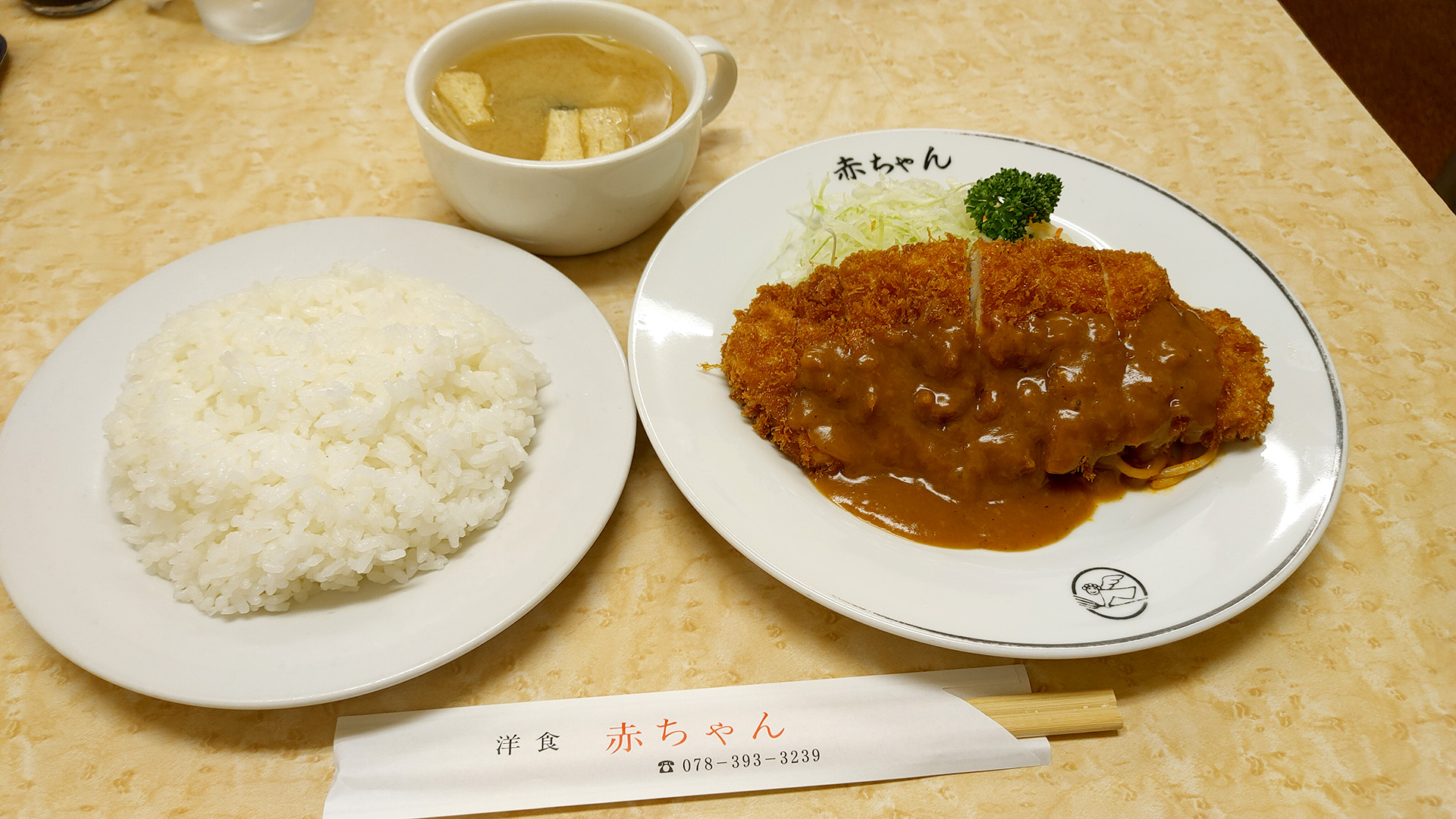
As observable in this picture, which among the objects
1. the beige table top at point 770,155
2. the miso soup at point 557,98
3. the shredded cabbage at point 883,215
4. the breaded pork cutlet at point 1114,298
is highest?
the miso soup at point 557,98

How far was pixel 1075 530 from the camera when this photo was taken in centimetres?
175

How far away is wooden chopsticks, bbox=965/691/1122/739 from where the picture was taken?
1.49m

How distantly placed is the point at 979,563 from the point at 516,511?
89 cm

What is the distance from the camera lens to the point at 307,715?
1528 mm

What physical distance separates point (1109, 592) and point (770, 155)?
169cm

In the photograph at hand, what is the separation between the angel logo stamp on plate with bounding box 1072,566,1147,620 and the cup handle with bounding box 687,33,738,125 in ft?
4.73

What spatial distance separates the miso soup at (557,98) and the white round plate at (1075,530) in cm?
29

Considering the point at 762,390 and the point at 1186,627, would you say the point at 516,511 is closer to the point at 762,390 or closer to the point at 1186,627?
the point at 762,390

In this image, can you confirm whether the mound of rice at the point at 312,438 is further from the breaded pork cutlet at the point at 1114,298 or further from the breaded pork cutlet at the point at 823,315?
the breaded pork cutlet at the point at 1114,298

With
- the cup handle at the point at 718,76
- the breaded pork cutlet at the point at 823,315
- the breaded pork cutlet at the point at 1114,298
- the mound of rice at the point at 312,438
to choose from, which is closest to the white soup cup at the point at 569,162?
the cup handle at the point at 718,76

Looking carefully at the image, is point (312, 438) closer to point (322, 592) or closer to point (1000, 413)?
point (322, 592)

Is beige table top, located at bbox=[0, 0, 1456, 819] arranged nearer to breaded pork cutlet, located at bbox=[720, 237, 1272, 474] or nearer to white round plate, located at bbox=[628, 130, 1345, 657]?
white round plate, located at bbox=[628, 130, 1345, 657]

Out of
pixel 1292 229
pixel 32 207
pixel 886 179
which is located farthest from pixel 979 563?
pixel 32 207

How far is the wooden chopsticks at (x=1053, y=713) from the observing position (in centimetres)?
149
